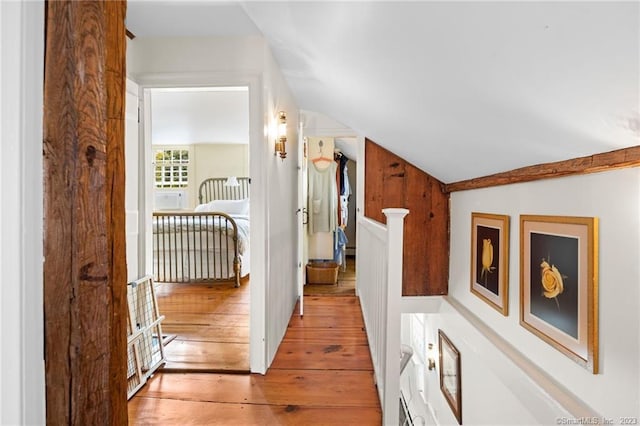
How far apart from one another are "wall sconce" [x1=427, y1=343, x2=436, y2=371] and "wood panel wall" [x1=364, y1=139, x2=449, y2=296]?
72 cm

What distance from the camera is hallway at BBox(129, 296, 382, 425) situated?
5.94ft

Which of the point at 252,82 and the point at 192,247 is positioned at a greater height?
the point at 252,82

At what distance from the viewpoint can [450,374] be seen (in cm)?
333

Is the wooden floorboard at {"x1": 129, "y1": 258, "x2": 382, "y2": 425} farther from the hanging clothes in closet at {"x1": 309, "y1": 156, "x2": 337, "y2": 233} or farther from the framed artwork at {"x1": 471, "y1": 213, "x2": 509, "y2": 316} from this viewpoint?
the hanging clothes in closet at {"x1": 309, "y1": 156, "x2": 337, "y2": 233}

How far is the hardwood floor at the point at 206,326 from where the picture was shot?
235 centimetres

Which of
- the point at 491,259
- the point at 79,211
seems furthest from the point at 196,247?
the point at 79,211

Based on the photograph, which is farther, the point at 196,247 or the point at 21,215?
the point at 196,247

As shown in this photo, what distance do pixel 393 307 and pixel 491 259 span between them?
132 centimetres

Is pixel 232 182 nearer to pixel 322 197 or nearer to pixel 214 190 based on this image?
pixel 214 190

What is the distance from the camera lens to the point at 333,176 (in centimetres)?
523

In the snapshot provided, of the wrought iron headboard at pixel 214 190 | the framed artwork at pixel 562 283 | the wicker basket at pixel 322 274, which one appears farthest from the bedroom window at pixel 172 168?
the framed artwork at pixel 562 283

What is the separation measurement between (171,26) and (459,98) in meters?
1.79

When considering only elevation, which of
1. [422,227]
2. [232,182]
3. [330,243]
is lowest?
[330,243]

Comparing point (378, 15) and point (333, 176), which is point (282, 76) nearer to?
point (378, 15)
